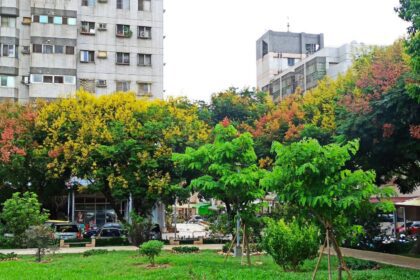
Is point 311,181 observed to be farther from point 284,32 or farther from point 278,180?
point 284,32

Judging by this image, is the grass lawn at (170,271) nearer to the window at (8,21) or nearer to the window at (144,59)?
the window at (144,59)

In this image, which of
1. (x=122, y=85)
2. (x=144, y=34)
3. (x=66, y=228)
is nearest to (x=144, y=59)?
(x=144, y=34)

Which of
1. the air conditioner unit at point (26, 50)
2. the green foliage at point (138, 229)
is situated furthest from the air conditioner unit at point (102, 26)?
the green foliage at point (138, 229)

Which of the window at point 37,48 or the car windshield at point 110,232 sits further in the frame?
the window at point 37,48

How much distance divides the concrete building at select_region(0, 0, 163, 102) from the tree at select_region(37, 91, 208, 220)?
1444 cm

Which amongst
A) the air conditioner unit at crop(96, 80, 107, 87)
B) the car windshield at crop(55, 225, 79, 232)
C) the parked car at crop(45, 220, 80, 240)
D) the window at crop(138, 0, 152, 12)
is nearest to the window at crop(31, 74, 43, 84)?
the air conditioner unit at crop(96, 80, 107, 87)

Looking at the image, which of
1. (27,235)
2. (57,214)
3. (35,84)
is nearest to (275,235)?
(27,235)

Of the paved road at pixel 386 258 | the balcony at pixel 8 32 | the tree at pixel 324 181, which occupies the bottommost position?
the paved road at pixel 386 258

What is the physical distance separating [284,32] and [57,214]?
1489 inches

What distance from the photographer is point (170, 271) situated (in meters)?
14.4

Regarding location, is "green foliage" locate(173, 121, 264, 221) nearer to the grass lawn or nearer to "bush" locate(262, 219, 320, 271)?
"bush" locate(262, 219, 320, 271)

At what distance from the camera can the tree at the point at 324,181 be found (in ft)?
33.8

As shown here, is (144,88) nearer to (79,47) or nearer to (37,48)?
(79,47)

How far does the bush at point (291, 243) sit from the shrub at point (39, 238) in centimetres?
829
